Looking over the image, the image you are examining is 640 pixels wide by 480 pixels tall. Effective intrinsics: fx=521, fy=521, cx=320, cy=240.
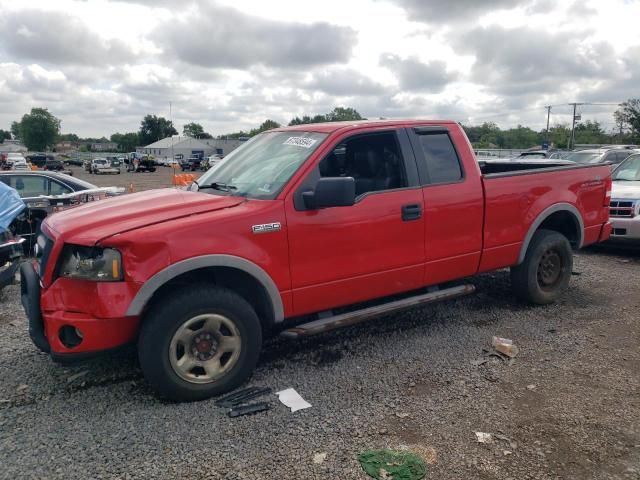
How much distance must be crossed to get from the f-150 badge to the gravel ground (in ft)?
3.81

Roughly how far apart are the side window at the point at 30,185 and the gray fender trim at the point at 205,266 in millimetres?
6602

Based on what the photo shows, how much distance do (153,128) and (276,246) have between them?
133 metres

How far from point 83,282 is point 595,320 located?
472cm

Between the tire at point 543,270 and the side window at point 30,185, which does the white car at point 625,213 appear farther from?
the side window at point 30,185

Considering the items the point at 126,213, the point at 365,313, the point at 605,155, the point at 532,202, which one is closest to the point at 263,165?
the point at 126,213

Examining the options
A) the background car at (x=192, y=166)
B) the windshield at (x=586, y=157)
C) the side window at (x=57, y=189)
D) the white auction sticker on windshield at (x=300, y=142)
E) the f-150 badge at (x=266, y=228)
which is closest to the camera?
the f-150 badge at (x=266, y=228)

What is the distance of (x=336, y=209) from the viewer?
3.97m

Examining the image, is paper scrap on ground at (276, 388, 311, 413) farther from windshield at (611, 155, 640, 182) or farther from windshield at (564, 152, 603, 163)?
windshield at (564, 152, 603, 163)

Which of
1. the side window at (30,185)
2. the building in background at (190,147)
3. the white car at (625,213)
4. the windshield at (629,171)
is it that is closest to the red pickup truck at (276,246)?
the white car at (625,213)

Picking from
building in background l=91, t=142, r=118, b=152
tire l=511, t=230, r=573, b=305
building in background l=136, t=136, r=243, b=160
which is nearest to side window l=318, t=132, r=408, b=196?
tire l=511, t=230, r=573, b=305

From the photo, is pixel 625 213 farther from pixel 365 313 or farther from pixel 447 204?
pixel 365 313


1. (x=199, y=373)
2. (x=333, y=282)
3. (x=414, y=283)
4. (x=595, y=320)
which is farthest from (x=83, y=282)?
(x=595, y=320)

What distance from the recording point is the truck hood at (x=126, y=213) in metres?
3.42

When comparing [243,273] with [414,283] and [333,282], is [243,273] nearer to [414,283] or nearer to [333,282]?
[333,282]
